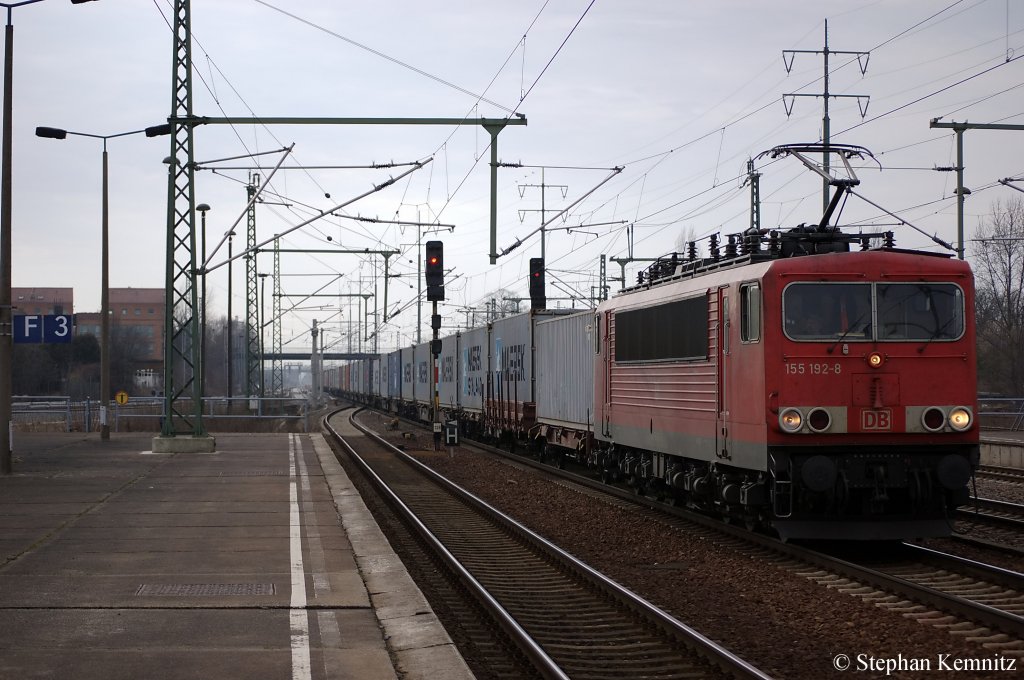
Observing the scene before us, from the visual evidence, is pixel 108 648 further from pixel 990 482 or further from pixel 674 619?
pixel 990 482

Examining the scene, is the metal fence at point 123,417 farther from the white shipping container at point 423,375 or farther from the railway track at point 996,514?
the railway track at point 996,514

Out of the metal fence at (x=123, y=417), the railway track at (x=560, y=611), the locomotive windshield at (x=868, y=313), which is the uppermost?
the locomotive windshield at (x=868, y=313)

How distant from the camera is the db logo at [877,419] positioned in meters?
11.9

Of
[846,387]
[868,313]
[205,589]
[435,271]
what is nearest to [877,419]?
[846,387]

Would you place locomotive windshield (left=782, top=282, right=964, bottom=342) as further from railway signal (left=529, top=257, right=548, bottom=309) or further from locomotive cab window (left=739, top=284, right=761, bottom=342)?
railway signal (left=529, top=257, right=548, bottom=309)

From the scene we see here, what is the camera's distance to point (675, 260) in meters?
16.2

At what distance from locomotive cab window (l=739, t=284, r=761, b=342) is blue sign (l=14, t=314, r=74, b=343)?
1706 centimetres

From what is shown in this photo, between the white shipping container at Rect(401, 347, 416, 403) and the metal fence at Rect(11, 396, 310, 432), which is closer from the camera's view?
the metal fence at Rect(11, 396, 310, 432)

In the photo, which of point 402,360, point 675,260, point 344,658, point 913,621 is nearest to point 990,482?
point 675,260

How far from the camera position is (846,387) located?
1198 centimetres

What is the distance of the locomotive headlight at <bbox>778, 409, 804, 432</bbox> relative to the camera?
464 inches

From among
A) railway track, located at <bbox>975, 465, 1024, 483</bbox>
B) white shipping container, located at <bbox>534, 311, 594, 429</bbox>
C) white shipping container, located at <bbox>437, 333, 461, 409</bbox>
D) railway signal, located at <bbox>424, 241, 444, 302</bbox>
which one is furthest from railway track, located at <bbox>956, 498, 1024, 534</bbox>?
white shipping container, located at <bbox>437, 333, 461, 409</bbox>

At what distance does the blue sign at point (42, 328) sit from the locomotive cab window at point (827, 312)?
17.8 meters

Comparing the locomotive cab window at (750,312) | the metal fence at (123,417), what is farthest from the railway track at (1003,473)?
the metal fence at (123,417)
